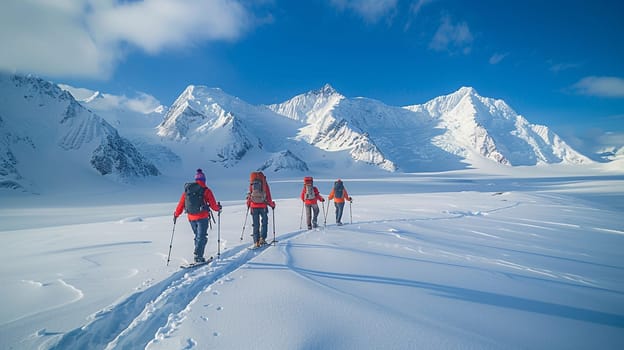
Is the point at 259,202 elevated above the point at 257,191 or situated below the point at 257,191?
below

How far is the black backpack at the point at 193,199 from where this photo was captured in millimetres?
6129

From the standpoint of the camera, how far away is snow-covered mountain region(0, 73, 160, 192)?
47375mm

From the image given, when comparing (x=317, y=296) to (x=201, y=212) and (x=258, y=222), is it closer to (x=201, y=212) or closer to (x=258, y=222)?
(x=201, y=212)

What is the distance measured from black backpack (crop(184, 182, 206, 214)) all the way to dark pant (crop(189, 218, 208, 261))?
27 centimetres

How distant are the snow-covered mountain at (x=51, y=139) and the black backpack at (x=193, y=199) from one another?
54.2m

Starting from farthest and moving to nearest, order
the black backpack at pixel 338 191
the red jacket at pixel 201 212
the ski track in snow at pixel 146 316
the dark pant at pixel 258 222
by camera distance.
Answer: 1. the black backpack at pixel 338 191
2. the dark pant at pixel 258 222
3. the red jacket at pixel 201 212
4. the ski track in snow at pixel 146 316

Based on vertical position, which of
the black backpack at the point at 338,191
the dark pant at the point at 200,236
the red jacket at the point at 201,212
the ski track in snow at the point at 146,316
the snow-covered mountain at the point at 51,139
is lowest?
the ski track in snow at the point at 146,316

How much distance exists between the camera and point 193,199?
20.1 ft

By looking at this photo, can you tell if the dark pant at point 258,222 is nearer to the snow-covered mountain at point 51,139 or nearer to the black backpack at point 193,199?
the black backpack at point 193,199

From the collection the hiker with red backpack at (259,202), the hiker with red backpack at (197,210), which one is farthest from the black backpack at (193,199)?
the hiker with red backpack at (259,202)

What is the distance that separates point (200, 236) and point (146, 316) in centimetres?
248

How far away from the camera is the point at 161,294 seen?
14.4ft

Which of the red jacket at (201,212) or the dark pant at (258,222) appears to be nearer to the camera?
the red jacket at (201,212)

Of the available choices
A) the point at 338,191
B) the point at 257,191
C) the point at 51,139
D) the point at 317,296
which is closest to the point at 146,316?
the point at 317,296
